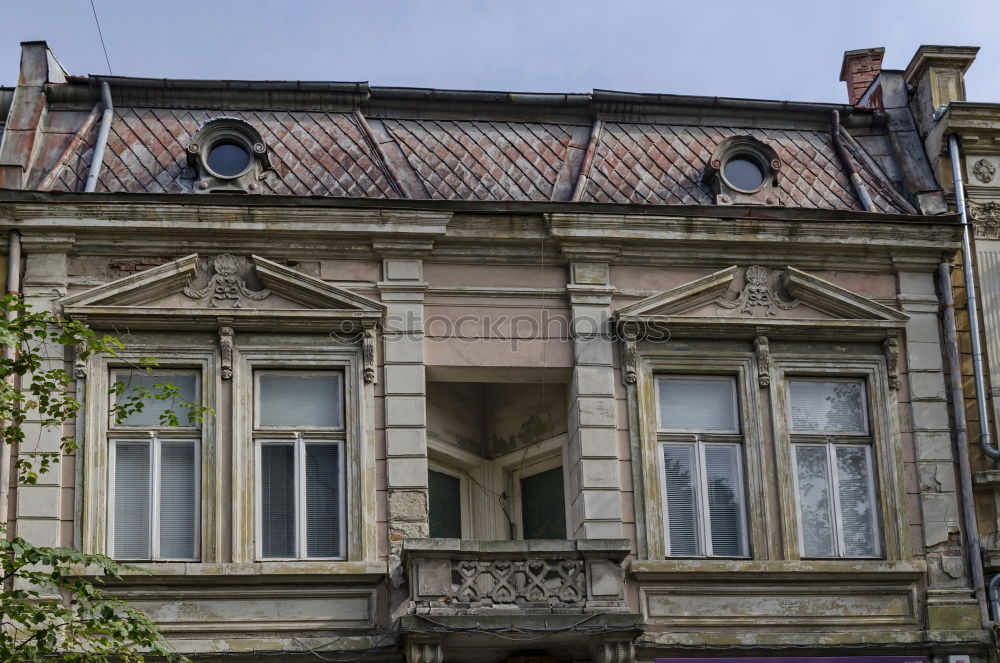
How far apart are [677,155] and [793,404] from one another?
3.35 metres

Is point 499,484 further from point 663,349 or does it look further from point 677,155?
point 677,155

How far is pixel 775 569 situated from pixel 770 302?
2996mm

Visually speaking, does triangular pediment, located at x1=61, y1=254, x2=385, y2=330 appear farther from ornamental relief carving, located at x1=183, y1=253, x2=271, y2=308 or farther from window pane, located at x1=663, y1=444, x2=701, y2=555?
window pane, located at x1=663, y1=444, x2=701, y2=555

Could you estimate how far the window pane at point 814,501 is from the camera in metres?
16.7

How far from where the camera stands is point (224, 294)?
16641mm

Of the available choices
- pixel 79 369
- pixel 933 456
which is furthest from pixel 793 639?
pixel 79 369

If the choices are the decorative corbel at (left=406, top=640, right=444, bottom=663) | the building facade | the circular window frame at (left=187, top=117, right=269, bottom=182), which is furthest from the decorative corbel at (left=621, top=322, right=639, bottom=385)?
the circular window frame at (left=187, top=117, right=269, bottom=182)

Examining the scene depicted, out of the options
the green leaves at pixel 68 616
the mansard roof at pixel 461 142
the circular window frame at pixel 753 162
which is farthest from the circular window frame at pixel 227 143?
the circular window frame at pixel 753 162

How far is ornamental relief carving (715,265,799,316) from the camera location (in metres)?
17.3

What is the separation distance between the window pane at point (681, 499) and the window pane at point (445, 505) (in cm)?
259

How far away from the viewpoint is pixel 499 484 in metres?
18.3

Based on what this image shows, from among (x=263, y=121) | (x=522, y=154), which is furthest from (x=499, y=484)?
(x=263, y=121)

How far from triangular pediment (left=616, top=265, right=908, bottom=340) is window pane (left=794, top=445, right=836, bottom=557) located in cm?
141

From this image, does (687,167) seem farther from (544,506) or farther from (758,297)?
(544,506)
